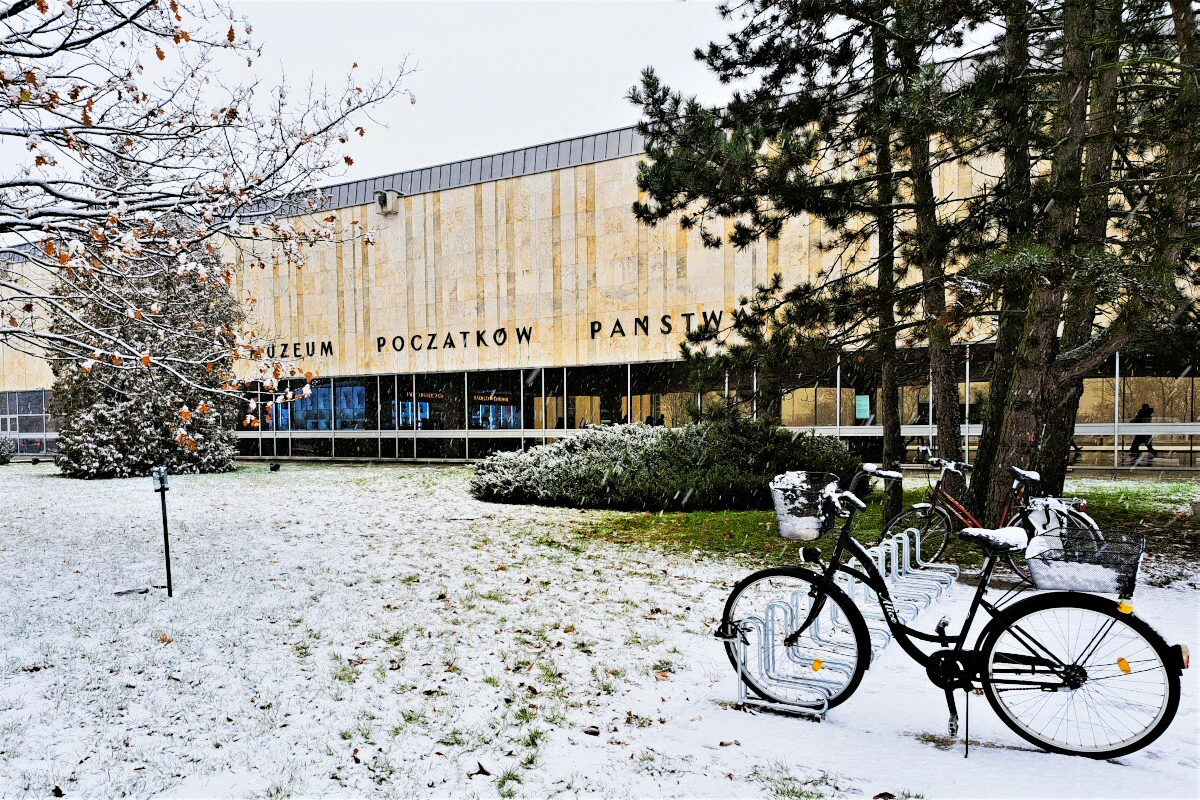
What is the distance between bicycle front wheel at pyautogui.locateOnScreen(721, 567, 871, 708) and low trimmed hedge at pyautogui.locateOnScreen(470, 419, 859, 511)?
7332 mm

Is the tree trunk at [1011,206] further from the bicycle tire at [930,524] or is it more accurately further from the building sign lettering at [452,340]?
the building sign lettering at [452,340]

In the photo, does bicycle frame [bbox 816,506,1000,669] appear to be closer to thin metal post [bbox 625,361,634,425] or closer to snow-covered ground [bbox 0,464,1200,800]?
snow-covered ground [bbox 0,464,1200,800]

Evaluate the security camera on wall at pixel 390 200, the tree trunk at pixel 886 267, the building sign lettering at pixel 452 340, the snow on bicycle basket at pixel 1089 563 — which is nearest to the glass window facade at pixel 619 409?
the building sign lettering at pixel 452 340

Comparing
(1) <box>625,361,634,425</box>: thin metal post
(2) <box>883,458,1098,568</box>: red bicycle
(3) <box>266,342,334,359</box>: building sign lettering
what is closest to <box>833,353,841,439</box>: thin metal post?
(1) <box>625,361,634,425</box>: thin metal post

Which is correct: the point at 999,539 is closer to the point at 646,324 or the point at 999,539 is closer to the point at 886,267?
the point at 886,267

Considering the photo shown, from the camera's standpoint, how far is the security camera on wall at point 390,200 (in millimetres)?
24781

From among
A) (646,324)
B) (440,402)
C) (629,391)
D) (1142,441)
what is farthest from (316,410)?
(1142,441)

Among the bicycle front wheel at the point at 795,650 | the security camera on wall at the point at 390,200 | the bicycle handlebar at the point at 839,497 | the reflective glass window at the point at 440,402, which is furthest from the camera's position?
the security camera on wall at the point at 390,200

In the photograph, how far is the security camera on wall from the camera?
81.3 feet

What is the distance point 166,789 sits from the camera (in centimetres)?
338

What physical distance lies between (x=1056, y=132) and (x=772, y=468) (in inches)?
245

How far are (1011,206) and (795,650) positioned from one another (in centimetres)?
532

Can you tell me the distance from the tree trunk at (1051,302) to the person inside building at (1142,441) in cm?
1119

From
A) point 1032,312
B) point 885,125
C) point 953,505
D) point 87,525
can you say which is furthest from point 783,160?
point 87,525
